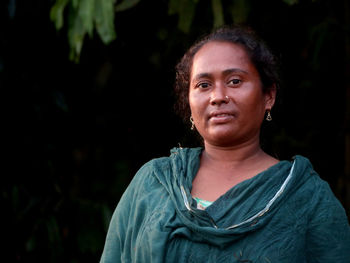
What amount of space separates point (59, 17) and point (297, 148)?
1.69m

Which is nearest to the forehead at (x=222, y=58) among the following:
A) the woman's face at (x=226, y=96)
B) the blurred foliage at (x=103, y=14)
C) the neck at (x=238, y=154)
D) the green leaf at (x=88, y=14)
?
the woman's face at (x=226, y=96)

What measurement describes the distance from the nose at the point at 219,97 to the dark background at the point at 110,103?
1183 mm

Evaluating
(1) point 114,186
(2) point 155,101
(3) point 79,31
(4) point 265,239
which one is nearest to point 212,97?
(4) point 265,239

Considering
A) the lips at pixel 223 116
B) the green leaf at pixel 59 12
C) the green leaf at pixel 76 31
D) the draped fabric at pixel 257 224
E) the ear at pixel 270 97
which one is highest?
the green leaf at pixel 59 12

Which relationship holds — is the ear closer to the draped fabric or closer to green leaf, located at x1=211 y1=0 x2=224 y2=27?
the draped fabric

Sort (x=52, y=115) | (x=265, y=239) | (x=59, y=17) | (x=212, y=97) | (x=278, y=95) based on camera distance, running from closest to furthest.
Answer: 1. (x=265, y=239)
2. (x=212, y=97)
3. (x=278, y=95)
4. (x=59, y=17)
5. (x=52, y=115)

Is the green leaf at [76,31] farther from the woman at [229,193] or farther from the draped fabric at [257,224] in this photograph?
the draped fabric at [257,224]

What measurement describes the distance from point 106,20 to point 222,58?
920 mm

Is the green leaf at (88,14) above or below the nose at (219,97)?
above

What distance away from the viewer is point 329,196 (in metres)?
1.54

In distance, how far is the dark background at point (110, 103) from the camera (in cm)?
306

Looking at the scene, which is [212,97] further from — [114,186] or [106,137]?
[114,186]

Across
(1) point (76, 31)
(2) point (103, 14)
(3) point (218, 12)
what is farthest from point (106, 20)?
(3) point (218, 12)

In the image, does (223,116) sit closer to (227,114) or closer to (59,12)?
(227,114)
